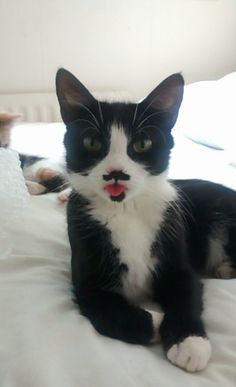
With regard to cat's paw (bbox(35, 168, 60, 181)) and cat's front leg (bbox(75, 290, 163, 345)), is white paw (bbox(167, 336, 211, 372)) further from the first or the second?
cat's paw (bbox(35, 168, 60, 181))

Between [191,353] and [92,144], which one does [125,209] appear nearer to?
[92,144]

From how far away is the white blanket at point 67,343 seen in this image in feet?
1.68

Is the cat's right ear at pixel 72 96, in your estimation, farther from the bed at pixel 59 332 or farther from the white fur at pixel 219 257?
the white fur at pixel 219 257

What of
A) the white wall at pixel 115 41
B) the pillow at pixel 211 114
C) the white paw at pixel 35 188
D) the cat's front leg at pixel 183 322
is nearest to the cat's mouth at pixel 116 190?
the cat's front leg at pixel 183 322

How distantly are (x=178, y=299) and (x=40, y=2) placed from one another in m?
1.99

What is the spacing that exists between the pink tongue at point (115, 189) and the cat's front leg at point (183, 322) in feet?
0.57

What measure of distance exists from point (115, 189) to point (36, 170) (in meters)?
0.86

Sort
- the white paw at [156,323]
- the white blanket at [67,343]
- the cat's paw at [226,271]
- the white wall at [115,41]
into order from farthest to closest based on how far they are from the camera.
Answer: the white wall at [115,41] < the cat's paw at [226,271] < the white paw at [156,323] < the white blanket at [67,343]

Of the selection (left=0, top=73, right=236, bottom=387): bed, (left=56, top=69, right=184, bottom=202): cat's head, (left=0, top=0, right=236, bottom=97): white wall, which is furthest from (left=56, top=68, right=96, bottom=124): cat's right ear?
(left=0, top=0, right=236, bottom=97): white wall

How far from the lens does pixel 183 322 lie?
64 cm

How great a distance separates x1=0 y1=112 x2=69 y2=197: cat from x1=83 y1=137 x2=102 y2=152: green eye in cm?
49

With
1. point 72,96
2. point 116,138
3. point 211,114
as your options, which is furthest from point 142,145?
point 211,114

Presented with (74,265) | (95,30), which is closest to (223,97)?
(95,30)

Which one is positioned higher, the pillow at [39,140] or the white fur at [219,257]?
the white fur at [219,257]
